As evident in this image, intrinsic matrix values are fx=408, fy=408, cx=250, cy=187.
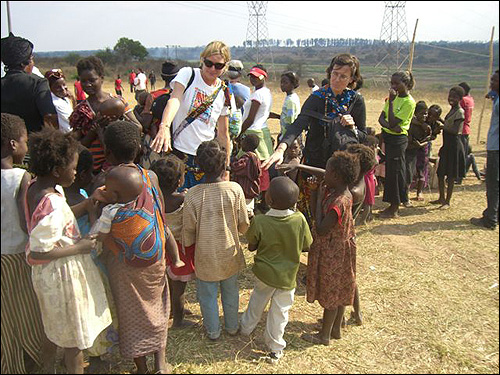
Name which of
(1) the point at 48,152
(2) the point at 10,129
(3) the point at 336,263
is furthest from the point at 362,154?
(2) the point at 10,129

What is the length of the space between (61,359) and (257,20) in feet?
129

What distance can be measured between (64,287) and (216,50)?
6.64ft

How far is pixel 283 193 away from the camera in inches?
104

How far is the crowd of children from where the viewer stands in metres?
2.15

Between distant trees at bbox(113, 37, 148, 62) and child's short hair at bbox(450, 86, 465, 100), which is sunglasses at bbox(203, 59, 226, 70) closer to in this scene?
child's short hair at bbox(450, 86, 465, 100)

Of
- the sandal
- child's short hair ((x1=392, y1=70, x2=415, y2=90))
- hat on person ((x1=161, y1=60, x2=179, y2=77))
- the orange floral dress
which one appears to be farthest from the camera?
child's short hair ((x1=392, y1=70, x2=415, y2=90))

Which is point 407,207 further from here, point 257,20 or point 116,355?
point 257,20

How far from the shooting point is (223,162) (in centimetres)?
271

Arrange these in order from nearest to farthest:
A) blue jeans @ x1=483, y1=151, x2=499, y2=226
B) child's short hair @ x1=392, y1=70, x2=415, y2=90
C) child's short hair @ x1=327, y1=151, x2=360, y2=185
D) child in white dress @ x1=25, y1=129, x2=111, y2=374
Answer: child in white dress @ x1=25, y1=129, x2=111, y2=374 → child's short hair @ x1=327, y1=151, x2=360, y2=185 → blue jeans @ x1=483, y1=151, x2=499, y2=226 → child's short hair @ x1=392, y1=70, x2=415, y2=90

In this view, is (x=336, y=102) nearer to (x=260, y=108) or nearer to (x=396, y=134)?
(x=260, y=108)

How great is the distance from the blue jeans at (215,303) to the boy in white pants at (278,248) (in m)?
0.25

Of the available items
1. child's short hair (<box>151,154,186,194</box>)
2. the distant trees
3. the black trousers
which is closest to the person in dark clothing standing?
child's short hair (<box>151,154,186,194</box>)

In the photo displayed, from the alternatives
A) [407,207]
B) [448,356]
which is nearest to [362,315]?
[448,356]

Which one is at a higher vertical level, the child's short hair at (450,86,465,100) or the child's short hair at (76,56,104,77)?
the child's short hair at (76,56,104,77)
